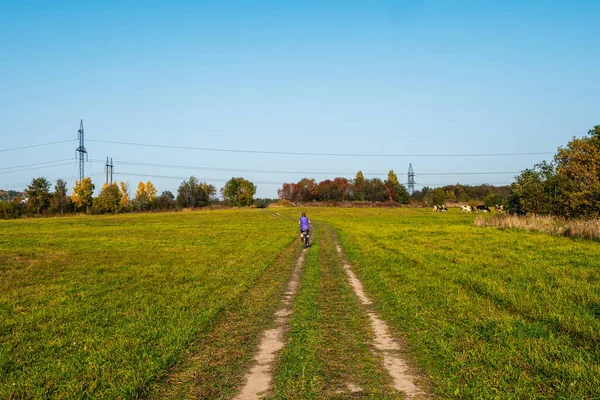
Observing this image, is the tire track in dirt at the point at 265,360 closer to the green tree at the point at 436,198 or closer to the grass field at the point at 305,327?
the grass field at the point at 305,327

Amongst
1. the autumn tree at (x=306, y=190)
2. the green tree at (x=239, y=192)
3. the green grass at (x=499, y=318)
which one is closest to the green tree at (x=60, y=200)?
the green tree at (x=239, y=192)

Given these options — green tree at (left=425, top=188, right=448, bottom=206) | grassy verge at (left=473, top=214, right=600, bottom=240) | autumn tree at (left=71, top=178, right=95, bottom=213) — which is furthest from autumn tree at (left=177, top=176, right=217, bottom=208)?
grassy verge at (left=473, top=214, right=600, bottom=240)

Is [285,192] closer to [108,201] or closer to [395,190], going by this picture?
[395,190]

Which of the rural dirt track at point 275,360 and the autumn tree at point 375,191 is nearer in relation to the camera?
the rural dirt track at point 275,360

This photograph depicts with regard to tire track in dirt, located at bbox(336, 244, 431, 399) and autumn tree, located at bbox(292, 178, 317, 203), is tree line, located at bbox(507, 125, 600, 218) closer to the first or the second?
tire track in dirt, located at bbox(336, 244, 431, 399)

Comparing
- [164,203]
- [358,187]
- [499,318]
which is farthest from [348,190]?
[499,318]

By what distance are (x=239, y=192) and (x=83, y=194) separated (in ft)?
185

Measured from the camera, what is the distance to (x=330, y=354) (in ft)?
22.8

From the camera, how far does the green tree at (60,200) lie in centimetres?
10300

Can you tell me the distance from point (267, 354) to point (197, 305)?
15.0 ft

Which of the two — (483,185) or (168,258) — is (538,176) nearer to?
(168,258)

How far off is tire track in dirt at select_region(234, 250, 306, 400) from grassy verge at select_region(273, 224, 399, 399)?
16 cm

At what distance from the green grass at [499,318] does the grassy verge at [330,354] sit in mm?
813

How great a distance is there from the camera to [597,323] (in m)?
8.16
